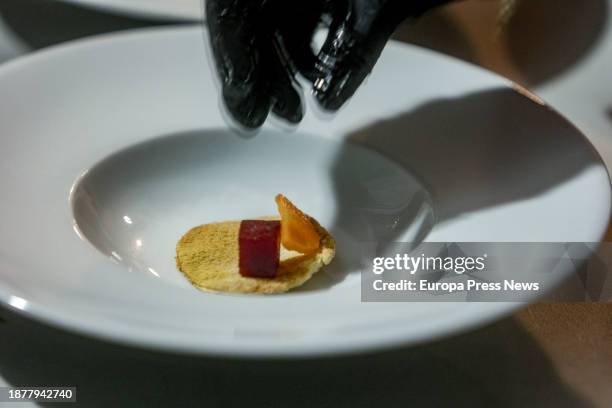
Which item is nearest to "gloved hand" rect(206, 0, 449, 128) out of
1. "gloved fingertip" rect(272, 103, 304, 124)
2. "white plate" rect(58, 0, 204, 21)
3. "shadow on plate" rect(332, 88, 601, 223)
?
"gloved fingertip" rect(272, 103, 304, 124)

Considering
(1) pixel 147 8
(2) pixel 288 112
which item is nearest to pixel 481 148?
(2) pixel 288 112

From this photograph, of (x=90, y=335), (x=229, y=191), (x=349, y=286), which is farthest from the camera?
(x=229, y=191)

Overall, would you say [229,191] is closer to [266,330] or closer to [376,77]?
[376,77]

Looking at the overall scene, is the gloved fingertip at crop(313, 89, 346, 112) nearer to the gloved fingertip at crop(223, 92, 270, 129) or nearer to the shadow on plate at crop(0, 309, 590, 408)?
the gloved fingertip at crop(223, 92, 270, 129)

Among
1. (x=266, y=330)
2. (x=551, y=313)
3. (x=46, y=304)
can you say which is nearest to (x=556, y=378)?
(x=551, y=313)

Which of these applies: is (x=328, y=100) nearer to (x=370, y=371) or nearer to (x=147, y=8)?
(x=370, y=371)

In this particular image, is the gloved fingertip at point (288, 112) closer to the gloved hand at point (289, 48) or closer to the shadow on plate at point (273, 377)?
the gloved hand at point (289, 48)
